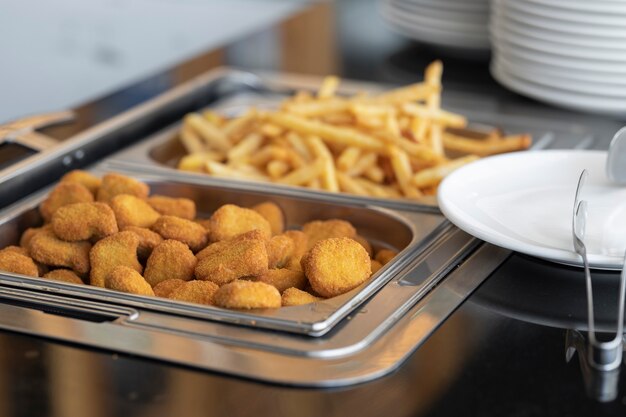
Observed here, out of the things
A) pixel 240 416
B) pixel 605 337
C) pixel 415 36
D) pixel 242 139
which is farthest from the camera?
pixel 415 36

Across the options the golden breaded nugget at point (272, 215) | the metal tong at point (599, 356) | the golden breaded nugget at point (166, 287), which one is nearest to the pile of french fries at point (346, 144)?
the golden breaded nugget at point (272, 215)

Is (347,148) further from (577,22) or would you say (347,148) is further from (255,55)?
(255,55)

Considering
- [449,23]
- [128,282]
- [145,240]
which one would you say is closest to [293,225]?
[145,240]

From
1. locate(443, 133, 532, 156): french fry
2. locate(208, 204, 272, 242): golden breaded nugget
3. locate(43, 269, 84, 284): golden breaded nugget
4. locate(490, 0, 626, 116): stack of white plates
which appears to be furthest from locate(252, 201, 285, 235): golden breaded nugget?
locate(490, 0, 626, 116): stack of white plates

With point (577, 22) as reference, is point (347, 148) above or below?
below

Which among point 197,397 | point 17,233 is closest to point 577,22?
point 17,233

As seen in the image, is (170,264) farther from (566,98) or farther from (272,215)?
(566,98)
